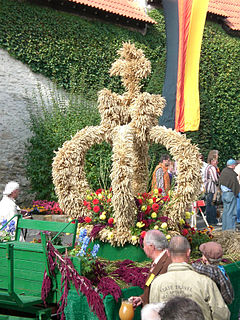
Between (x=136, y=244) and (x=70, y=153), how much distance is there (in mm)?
1355

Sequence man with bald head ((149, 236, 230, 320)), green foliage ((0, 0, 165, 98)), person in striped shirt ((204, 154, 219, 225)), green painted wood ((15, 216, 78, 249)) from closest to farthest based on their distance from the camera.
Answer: man with bald head ((149, 236, 230, 320)) < green painted wood ((15, 216, 78, 249)) < person in striped shirt ((204, 154, 219, 225)) < green foliage ((0, 0, 165, 98))

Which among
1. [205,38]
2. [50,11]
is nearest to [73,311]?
[50,11]

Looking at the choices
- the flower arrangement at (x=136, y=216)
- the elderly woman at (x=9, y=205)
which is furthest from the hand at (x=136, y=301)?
the elderly woman at (x=9, y=205)

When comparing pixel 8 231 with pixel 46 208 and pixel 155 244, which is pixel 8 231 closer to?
pixel 155 244

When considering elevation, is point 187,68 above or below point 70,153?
above

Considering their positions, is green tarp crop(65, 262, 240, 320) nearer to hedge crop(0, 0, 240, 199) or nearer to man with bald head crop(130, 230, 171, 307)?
man with bald head crop(130, 230, 171, 307)

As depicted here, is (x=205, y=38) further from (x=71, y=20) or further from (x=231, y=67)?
(x=71, y=20)

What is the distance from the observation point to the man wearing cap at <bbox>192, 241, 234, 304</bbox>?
3.59 meters

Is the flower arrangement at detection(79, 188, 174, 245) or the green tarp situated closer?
the green tarp

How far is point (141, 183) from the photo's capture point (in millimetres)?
6191

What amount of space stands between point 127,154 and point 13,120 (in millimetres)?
7573

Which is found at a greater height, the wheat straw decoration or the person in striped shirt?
the wheat straw decoration

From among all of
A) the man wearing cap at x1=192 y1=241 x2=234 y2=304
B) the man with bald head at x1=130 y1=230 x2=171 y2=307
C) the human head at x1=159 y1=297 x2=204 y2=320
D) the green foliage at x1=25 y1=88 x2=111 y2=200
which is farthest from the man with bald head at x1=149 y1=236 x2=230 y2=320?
the green foliage at x1=25 y1=88 x2=111 y2=200

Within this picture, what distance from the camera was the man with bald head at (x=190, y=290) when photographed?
312 cm
